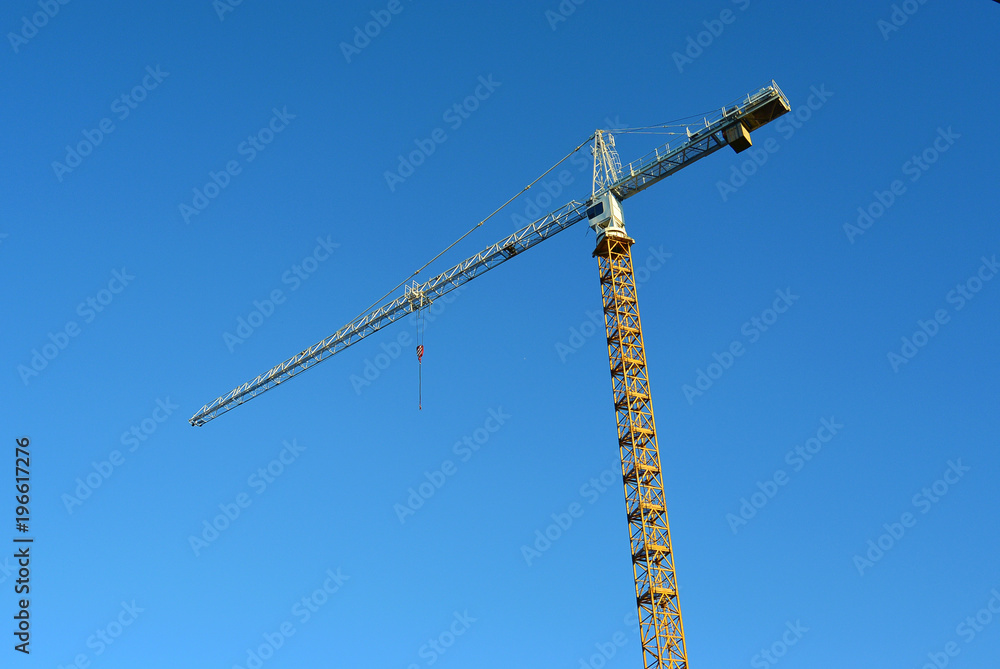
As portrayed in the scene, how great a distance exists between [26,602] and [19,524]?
3.82 m

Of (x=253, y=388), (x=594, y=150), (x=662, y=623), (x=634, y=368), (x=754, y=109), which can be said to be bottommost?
(x=662, y=623)

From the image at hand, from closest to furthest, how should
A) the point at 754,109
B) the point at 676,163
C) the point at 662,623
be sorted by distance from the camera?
the point at 662,623 → the point at 754,109 → the point at 676,163

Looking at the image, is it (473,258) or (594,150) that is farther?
(473,258)

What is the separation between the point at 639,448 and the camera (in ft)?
211

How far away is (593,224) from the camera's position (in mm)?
71938

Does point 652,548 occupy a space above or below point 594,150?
below

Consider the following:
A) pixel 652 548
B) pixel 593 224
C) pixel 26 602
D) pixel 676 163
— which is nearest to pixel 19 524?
pixel 26 602

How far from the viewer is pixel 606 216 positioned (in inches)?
2817

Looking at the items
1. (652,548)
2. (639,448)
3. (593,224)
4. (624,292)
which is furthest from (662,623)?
(593,224)

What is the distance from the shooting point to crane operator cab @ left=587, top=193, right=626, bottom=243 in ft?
233

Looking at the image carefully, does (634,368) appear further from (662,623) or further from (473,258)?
(473,258)

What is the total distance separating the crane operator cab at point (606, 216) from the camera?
70875mm

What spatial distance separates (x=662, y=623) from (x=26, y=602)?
31712 mm

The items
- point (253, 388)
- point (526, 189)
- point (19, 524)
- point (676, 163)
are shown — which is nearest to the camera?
point (19, 524)
